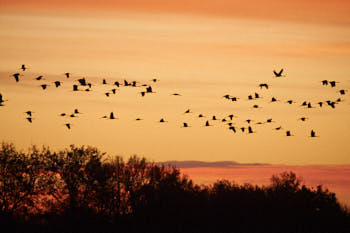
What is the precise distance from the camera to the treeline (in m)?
64.2

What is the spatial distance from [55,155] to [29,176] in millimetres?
3448

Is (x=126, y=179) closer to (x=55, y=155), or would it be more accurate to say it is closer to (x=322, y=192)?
(x=55, y=155)

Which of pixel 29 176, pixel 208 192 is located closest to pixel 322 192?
pixel 208 192

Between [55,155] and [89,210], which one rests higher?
[55,155]

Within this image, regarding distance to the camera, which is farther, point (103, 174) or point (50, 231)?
point (103, 174)

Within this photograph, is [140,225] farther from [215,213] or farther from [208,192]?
[208,192]

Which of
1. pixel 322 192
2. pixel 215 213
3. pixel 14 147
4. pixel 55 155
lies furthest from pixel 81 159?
pixel 322 192

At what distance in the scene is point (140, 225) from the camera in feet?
213

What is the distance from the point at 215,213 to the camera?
70.7 m

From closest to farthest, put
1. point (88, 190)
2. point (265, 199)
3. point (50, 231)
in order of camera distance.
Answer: point (50, 231), point (88, 190), point (265, 199)

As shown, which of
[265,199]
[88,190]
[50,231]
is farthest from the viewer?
[265,199]

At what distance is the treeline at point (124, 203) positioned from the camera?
6425 centimetres

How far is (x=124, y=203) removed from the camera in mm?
67750

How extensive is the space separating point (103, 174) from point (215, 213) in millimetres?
12577
